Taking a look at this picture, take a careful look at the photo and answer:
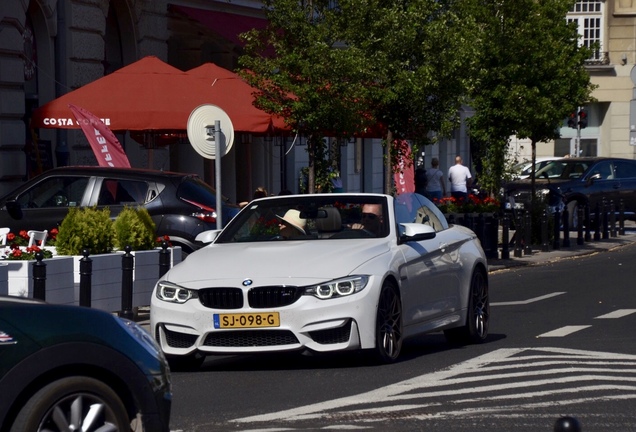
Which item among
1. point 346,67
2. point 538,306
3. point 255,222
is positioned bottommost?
point 538,306

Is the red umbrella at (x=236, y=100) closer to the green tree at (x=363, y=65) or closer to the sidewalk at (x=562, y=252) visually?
the green tree at (x=363, y=65)

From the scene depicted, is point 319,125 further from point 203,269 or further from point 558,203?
point 558,203

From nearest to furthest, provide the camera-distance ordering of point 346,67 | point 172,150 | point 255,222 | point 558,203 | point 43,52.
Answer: point 255,222 → point 346,67 → point 43,52 → point 172,150 → point 558,203

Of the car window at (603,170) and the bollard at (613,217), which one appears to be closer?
the bollard at (613,217)

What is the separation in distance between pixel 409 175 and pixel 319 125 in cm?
744

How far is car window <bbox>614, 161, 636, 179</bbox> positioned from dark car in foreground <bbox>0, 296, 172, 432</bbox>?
31.8 m

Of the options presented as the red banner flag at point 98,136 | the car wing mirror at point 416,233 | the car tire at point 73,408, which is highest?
the red banner flag at point 98,136

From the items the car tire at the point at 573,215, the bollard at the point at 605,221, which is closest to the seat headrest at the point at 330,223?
the bollard at the point at 605,221

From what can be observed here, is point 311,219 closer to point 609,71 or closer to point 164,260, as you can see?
point 164,260

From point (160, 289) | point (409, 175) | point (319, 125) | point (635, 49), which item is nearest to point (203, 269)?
point (160, 289)

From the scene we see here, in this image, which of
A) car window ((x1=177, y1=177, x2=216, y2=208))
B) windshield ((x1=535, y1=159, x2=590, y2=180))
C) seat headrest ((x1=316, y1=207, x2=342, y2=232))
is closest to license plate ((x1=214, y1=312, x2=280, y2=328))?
seat headrest ((x1=316, y1=207, x2=342, y2=232))

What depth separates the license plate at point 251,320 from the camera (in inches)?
420

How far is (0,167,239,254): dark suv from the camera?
1783 centimetres

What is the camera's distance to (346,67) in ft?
67.8
